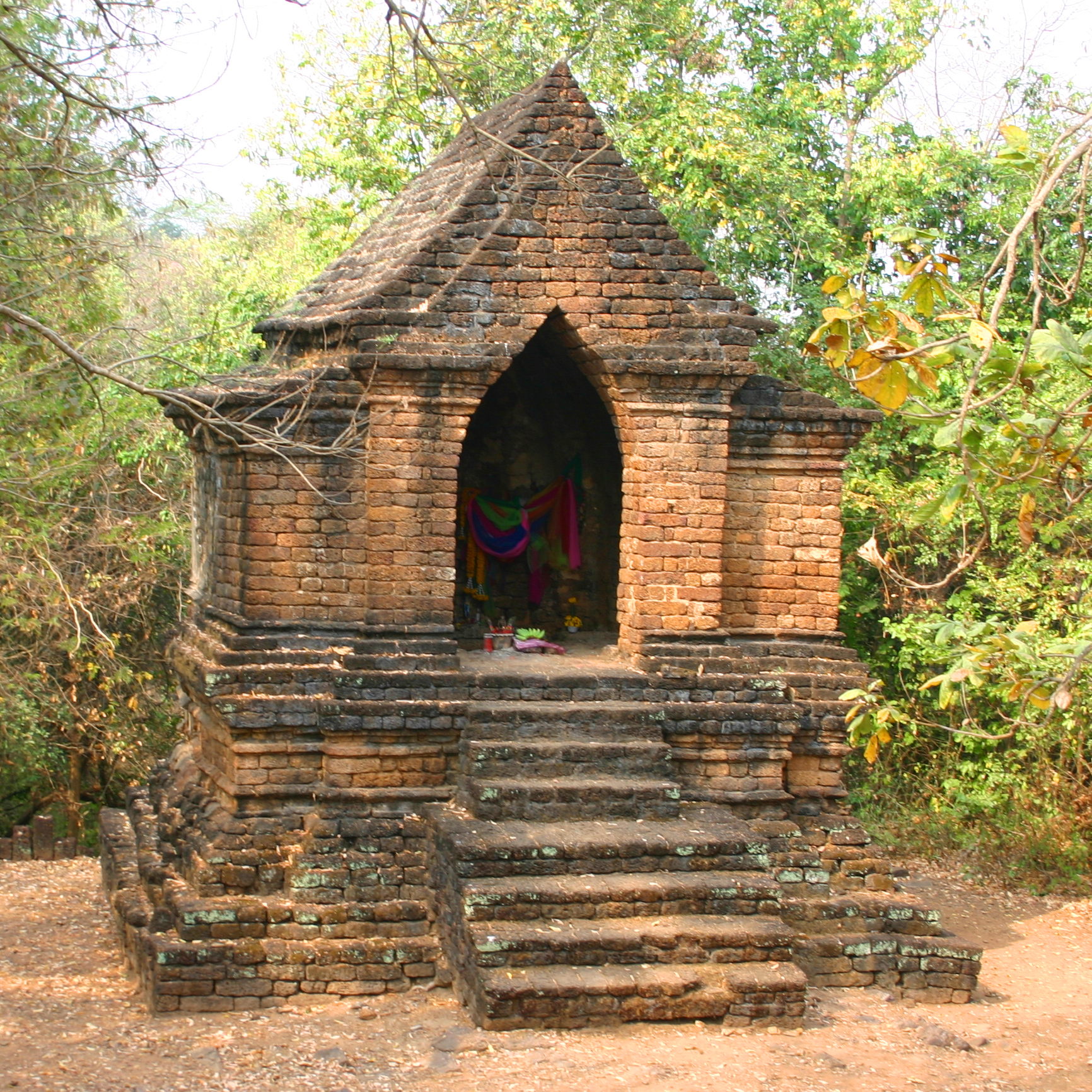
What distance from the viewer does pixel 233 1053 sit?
248 inches

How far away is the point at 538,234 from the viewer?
7945mm

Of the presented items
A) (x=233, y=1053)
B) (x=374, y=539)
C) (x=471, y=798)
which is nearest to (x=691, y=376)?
(x=374, y=539)

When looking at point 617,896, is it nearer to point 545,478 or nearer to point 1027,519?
point 1027,519

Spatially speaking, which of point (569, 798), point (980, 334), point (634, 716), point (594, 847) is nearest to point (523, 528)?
point (634, 716)

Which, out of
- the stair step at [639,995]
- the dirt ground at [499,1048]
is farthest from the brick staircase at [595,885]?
the dirt ground at [499,1048]

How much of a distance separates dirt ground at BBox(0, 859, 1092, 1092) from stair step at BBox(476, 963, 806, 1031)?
2.8 inches

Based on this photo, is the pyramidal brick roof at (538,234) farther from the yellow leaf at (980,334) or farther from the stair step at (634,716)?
the yellow leaf at (980,334)

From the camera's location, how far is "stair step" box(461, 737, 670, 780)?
746 cm

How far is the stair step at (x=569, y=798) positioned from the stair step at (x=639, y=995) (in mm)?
1009

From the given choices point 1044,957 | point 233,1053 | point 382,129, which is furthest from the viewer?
point 382,129

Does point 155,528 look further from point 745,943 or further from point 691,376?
point 745,943

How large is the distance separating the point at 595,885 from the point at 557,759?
0.90m

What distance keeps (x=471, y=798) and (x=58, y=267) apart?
620 cm

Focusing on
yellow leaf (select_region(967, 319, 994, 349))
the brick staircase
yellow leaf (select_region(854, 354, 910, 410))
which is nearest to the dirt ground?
the brick staircase
